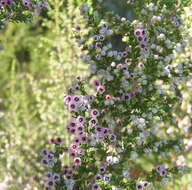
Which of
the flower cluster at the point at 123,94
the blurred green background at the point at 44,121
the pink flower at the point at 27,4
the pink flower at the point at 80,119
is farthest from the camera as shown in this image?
the blurred green background at the point at 44,121

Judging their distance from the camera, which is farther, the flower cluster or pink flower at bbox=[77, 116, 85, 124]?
the flower cluster

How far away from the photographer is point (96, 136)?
14.0 feet

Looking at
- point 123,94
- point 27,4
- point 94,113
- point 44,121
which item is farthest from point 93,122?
point 44,121

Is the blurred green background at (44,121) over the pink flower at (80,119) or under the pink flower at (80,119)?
over

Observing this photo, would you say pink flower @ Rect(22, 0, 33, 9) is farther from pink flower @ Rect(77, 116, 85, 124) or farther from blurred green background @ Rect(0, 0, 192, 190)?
blurred green background @ Rect(0, 0, 192, 190)

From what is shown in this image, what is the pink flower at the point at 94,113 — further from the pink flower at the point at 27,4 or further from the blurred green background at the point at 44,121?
the blurred green background at the point at 44,121

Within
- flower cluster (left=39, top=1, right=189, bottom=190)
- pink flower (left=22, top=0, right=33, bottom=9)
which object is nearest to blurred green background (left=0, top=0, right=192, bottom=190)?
flower cluster (left=39, top=1, right=189, bottom=190)

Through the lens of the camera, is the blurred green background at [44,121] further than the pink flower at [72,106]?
Yes

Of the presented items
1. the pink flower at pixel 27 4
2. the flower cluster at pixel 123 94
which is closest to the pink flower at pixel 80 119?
the flower cluster at pixel 123 94

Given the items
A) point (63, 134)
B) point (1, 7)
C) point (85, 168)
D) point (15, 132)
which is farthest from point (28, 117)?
point (1, 7)

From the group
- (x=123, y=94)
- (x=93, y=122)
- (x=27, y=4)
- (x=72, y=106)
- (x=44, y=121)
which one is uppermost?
(x=44, y=121)

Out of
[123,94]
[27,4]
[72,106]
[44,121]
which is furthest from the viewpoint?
[44,121]

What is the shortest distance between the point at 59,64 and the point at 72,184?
9.06 feet

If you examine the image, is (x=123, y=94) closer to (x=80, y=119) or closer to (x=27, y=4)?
(x=80, y=119)
